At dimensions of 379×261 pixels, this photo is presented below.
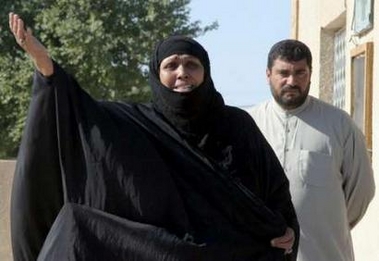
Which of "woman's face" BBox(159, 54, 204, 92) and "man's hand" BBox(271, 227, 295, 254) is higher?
"woman's face" BBox(159, 54, 204, 92)

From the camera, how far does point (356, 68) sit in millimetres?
8594

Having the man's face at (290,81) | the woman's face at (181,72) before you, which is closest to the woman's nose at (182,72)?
the woman's face at (181,72)

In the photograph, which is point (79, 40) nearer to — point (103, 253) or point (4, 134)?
point (4, 134)

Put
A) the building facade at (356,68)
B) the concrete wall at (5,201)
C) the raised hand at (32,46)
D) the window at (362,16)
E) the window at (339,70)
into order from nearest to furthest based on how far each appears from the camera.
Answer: the raised hand at (32,46), the building facade at (356,68), the window at (362,16), the concrete wall at (5,201), the window at (339,70)

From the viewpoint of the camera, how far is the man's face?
198 inches

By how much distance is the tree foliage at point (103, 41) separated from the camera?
25.9m

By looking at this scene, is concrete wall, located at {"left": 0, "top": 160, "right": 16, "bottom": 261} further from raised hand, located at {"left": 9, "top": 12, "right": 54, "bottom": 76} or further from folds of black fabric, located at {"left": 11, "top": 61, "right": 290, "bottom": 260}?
raised hand, located at {"left": 9, "top": 12, "right": 54, "bottom": 76}

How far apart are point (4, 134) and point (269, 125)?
2397 centimetres

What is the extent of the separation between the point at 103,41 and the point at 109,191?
892 inches

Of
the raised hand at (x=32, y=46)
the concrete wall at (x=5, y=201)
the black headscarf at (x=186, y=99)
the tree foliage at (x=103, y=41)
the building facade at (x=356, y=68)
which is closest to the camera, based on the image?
the raised hand at (x=32, y=46)

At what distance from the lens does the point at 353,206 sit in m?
5.21

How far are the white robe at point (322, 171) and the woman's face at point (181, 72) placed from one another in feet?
4.04

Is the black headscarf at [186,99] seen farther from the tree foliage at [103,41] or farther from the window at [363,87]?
the tree foliage at [103,41]

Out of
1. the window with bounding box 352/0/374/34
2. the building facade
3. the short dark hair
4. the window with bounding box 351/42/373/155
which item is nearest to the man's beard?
the short dark hair
